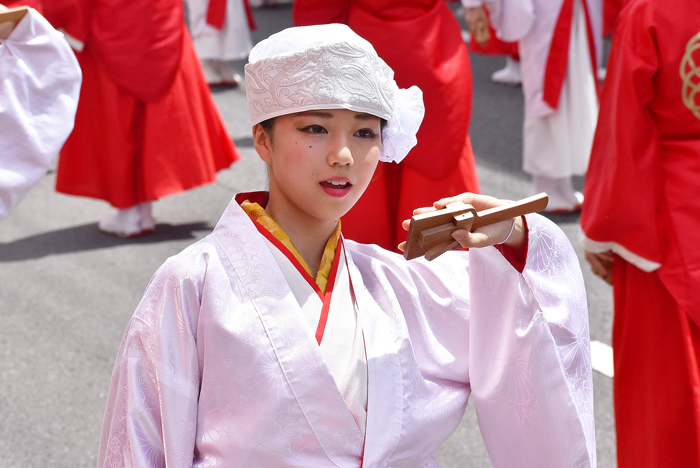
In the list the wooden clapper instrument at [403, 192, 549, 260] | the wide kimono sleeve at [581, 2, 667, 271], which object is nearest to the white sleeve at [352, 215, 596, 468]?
the wooden clapper instrument at [403, 192, 549, 260]

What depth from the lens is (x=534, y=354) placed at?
150 cm

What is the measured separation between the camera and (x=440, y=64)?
2.80 metres

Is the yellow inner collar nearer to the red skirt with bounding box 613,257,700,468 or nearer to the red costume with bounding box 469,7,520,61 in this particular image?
the red skirt with bounding box 613,257,700,468

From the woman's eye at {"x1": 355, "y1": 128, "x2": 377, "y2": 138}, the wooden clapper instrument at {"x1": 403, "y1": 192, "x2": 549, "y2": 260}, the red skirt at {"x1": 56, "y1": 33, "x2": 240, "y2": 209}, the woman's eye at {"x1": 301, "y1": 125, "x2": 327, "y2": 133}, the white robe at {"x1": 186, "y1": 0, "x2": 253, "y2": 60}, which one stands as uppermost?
the woman's eye at {"x1": 301, "y1": 125, "x2": 327, "y2": 133}

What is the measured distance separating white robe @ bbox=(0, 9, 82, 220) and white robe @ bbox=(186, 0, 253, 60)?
15.6 ft

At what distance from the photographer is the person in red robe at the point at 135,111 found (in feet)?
12.9

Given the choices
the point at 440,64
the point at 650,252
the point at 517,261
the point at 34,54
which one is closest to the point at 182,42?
the point at 440,64

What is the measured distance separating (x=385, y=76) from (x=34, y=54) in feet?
3.55

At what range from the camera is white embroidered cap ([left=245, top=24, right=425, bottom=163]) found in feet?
4.49

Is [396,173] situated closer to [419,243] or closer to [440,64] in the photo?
[440,64]

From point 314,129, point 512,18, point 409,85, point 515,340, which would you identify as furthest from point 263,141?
point 512,18

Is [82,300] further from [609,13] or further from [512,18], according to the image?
[609,13]

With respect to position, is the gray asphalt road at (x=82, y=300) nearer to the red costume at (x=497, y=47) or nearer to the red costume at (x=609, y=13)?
the red costume at (x=609, y=13)

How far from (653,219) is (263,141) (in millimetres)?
1000
